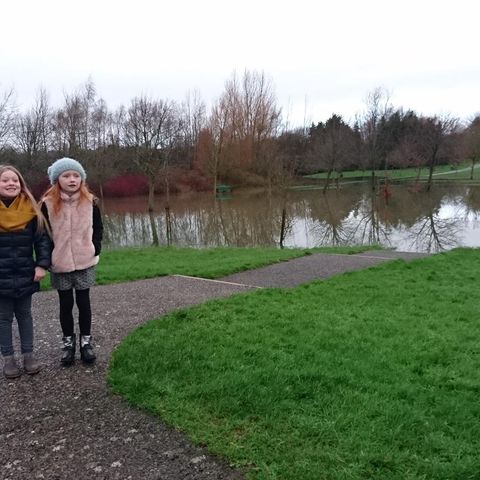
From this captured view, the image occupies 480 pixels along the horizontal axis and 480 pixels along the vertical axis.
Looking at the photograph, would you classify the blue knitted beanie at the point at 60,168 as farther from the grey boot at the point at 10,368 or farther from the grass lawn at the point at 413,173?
the grass lawn at the point at 413,173

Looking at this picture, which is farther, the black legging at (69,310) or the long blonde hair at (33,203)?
the black legging at (69,310)

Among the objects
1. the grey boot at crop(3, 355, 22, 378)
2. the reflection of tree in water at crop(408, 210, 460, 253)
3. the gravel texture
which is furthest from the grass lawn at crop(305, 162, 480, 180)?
the grey boot at crop(3, 355, 22, 378)

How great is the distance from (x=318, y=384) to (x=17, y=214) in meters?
2.81

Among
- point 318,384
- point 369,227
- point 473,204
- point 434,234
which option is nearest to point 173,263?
point 318,384

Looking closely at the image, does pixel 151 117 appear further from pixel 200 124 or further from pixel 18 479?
pixel 18 479

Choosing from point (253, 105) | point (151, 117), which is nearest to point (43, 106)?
point (151, 117)

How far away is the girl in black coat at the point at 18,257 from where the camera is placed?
3.88m

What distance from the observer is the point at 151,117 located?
42.5 metres

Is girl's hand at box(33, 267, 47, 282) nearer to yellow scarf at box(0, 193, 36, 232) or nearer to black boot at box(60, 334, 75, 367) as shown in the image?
yellow scarf at box(0, 193, 36, 232)

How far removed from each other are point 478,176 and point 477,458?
61409 millimetres

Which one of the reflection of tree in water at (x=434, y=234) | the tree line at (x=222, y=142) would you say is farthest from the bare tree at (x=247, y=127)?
the reflection of tree in water at (x=434, y=234)

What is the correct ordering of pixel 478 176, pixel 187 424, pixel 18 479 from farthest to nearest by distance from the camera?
1. pixel 478 176
2. pixel 187 424
3. pixel 18 479

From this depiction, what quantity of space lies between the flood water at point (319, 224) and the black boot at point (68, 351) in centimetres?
1504

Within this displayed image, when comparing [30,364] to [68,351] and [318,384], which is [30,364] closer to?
[68,351]
